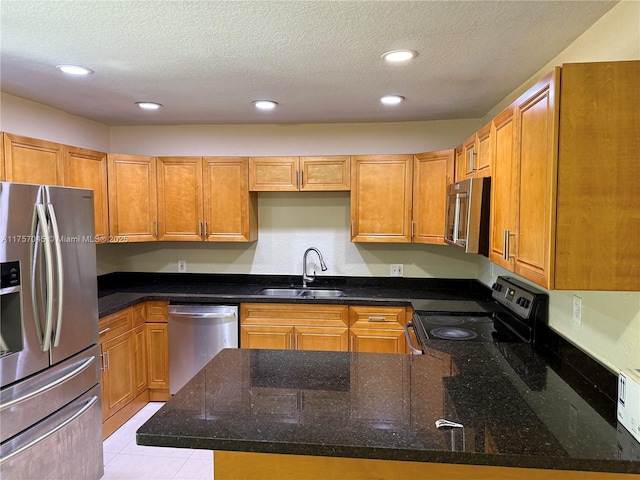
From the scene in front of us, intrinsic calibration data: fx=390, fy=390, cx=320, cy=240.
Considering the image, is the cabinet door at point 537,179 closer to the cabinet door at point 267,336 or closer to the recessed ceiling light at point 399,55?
the recessed ceiling light at point 399,55

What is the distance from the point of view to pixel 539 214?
4.49 feet

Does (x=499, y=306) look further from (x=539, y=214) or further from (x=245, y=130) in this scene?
(x=245, y=130)

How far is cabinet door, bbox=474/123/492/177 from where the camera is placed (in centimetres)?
209

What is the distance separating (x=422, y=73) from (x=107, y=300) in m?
2.76

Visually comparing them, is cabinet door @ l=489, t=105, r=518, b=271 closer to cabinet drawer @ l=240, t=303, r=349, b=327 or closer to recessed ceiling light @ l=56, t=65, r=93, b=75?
cabinet drawer @ l=240, t=303, r=349, b=327

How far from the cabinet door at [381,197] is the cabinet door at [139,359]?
1.93m

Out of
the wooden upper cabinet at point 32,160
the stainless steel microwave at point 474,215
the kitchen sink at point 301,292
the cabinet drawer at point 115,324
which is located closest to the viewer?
the stainless steel microwave at point 474,215

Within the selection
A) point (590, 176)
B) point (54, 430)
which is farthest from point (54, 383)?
point (590, 176)

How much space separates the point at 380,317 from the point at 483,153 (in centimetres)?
146

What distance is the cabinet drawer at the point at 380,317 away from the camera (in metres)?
3.05

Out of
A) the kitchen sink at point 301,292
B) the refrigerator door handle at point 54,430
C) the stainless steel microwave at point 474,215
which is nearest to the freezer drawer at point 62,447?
the refrigerator door handle at point 54,430

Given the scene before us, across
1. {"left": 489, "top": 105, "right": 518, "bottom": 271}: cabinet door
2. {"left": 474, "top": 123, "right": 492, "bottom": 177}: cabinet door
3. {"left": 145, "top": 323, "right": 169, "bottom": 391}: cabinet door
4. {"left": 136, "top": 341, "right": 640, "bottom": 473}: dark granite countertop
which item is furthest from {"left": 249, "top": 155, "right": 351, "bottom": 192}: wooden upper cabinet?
{"left": 136, "top": 341, "right": 640, "bottom": 473}: dark granite countertop

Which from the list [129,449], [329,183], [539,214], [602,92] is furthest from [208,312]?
[602,92]

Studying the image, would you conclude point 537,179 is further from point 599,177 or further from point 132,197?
point 132,197
